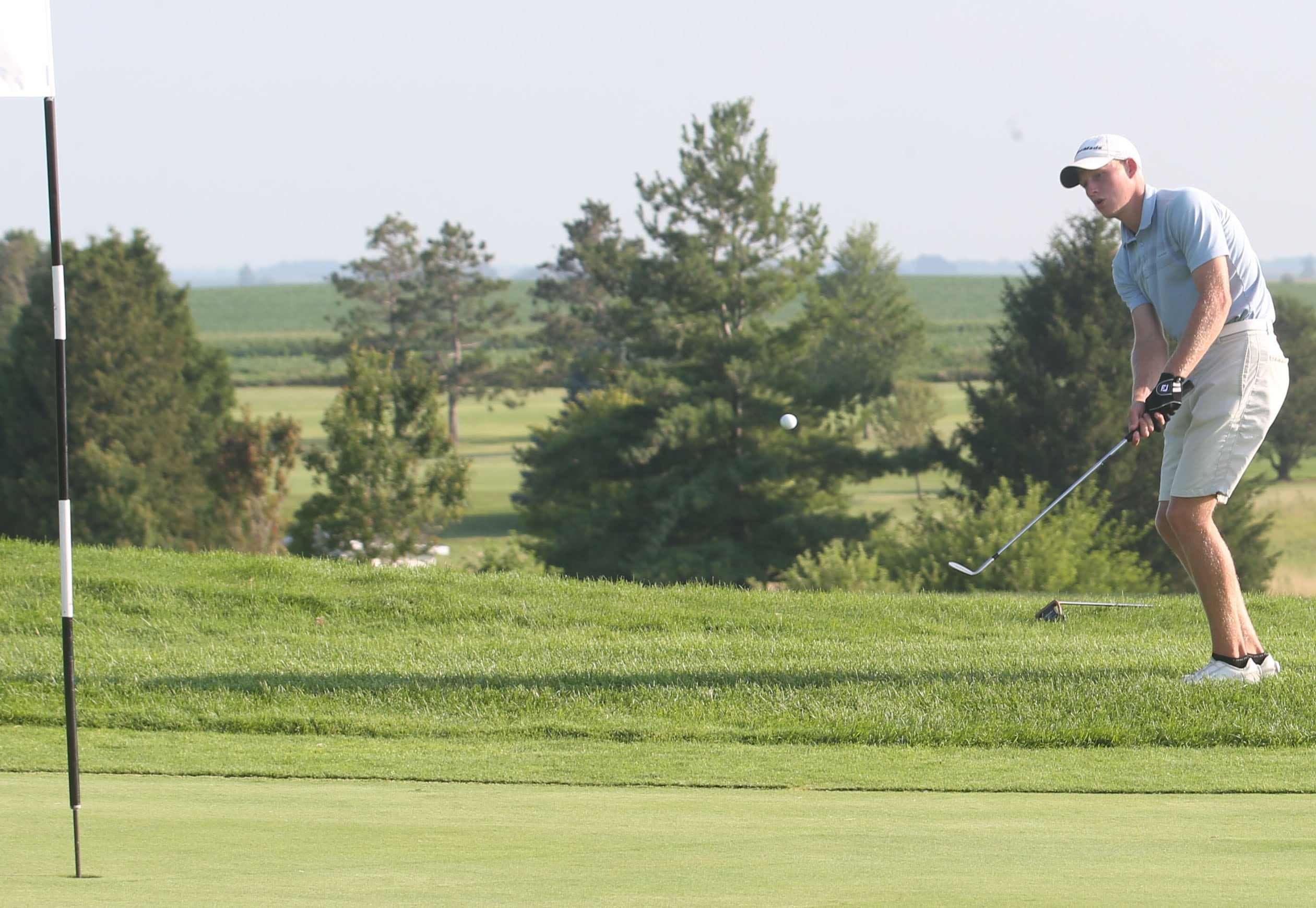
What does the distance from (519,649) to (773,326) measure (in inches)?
1685

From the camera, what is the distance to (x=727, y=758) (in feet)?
21.1

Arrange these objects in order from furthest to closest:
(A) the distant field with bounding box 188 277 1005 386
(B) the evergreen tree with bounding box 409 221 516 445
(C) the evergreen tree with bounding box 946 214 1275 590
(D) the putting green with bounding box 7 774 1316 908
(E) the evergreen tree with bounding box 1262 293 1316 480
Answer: (A) the distant field with bounding box 188 277 1005 386, (B) the evergreen tree with bounding box 409 221 516 445, (E) the evergreen tree with bounding box 1262 293 1316 480, (C) the evergreen tree with bounding box 946 214 1275 590, (D) the putting green with bounding box 7 774 1316 908

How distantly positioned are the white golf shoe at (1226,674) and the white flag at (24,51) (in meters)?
5.82

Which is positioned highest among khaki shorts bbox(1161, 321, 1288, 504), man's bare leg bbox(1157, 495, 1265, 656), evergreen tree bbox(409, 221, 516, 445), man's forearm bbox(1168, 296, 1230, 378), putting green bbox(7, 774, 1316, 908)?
evergreen tree bbox(409, 221, 516, 445)

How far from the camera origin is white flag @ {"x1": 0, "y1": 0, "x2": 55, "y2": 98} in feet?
15.0

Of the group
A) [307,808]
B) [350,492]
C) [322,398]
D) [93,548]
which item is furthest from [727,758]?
[322,398]

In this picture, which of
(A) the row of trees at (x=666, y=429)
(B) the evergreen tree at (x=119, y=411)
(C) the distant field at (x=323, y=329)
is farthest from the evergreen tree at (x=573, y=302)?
(B) the evergreen tree at (x=119, y=411)

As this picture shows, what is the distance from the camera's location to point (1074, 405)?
1548 inches

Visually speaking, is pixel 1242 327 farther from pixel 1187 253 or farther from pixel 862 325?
pixel 862 325

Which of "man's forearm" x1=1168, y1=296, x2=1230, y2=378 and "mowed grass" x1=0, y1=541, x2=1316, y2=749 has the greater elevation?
"man's forearm" x1=1168, y1=296, x2=1230, y2=378

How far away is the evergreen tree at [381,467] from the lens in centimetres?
4447

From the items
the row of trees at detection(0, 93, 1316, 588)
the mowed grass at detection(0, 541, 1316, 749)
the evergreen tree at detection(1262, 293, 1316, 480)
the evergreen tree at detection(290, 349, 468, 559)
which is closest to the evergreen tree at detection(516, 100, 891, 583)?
the row of trees at detection(0, 93, 1316, 588)

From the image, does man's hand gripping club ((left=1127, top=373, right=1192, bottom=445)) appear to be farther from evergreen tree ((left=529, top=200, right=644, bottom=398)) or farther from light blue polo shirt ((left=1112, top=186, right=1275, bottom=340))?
evergreen tree ((left=529, top=200, right=644, bottom=398))

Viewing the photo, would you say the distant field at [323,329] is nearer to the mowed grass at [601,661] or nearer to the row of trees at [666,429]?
the row of trees at [666,429]
